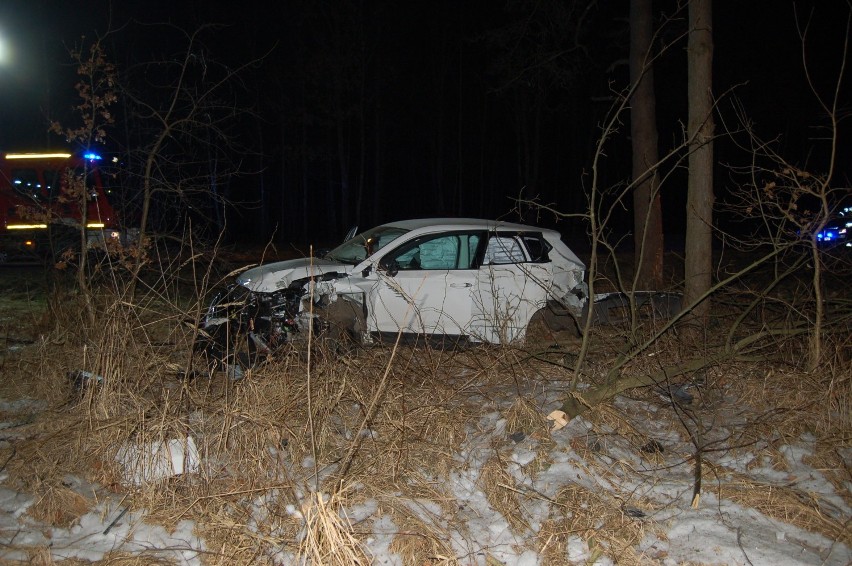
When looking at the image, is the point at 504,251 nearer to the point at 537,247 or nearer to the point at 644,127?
the point at 537,247

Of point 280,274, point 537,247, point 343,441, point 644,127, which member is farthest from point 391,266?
point 644,127

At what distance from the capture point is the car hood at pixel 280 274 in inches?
276

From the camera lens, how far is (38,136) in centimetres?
2206

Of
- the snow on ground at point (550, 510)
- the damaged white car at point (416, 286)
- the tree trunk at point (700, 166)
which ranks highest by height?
the tree trunk at point (700, 166)

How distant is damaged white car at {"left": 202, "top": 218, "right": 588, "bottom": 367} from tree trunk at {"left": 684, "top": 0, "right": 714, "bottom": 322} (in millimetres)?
1374

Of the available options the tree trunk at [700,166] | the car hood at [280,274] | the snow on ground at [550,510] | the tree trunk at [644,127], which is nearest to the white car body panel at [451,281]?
the car hood at [280,274]

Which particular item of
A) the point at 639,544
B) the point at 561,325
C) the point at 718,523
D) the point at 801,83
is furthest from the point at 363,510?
the point at 801,83

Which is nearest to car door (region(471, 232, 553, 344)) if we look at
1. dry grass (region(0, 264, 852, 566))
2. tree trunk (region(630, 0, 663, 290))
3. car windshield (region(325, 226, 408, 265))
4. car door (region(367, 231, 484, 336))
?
car door (region(367, 231, 484, 336))

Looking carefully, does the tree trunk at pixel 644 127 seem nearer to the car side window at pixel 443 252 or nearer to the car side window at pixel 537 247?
the car side window at pixel 537 247

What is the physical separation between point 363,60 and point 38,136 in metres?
14.1

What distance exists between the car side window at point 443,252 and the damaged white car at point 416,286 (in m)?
0.01

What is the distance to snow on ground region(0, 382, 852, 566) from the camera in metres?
3.81

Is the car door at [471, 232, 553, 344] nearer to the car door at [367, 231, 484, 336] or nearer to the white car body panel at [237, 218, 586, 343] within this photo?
the white car body panel at [237, 218, 586, 343]

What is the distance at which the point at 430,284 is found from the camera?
7449mm
